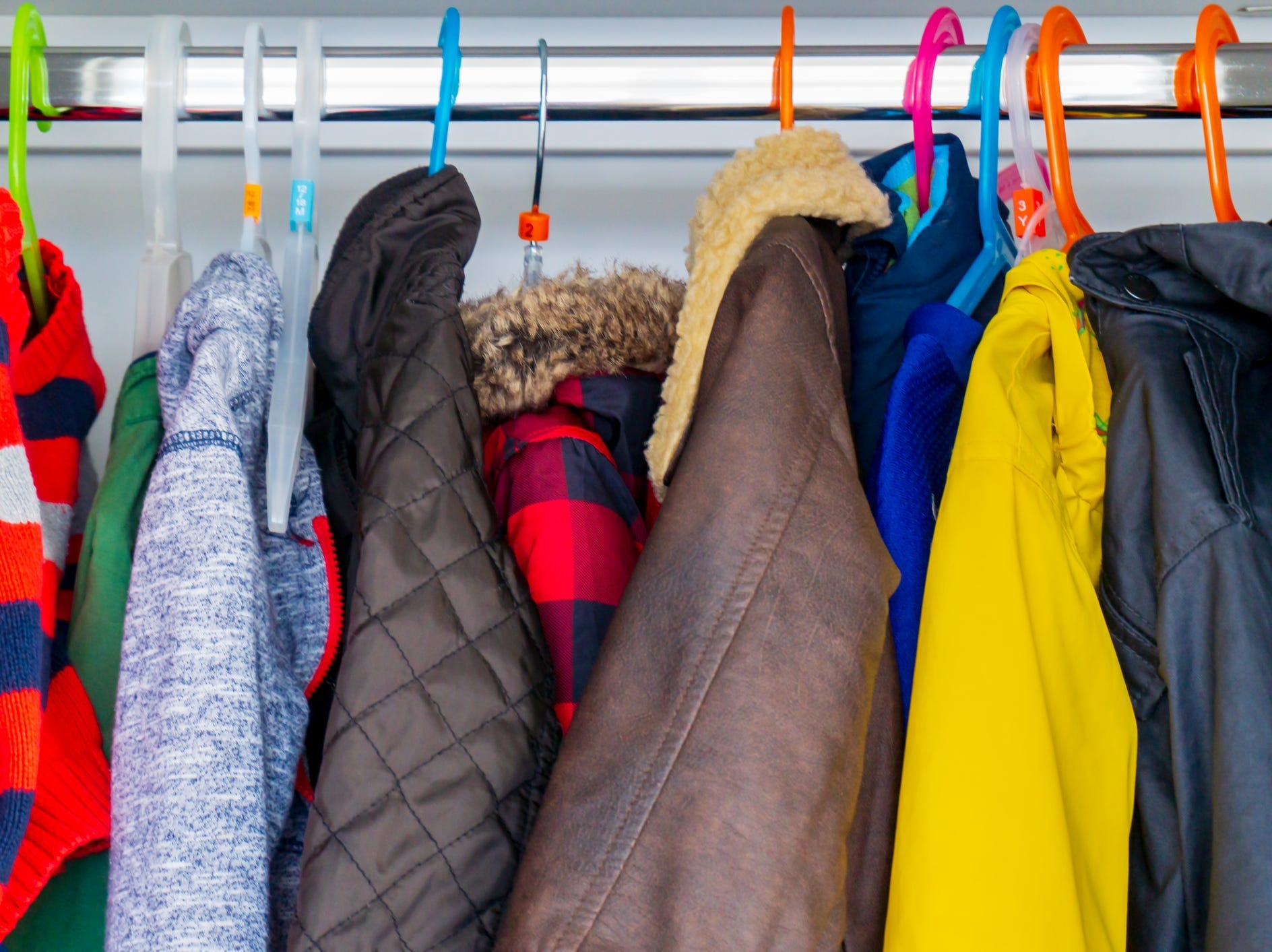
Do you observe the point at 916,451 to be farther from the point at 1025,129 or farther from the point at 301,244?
the point at 301,244

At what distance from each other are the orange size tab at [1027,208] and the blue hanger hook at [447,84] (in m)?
0.09

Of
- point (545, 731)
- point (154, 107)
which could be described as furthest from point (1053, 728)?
point (154, 107)

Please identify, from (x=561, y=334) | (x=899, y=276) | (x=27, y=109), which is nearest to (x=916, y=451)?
(x=899, y=276)

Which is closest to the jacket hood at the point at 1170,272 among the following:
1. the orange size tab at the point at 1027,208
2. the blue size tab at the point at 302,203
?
the orange size tab at the point at 1027,208

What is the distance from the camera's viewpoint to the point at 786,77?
68 centimetres

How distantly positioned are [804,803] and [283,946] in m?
0.34

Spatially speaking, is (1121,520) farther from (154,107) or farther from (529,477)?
(154,107)

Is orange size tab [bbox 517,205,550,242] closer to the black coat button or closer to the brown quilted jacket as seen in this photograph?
the brown quilted jacket

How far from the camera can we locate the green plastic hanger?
67cm

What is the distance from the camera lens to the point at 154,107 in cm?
68

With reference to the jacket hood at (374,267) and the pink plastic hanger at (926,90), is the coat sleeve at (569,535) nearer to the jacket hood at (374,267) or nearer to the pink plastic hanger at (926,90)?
the jacket hood at (374,267)

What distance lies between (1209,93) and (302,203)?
1.86ft

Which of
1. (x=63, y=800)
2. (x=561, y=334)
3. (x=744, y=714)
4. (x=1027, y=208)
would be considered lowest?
(x=63, y=800)

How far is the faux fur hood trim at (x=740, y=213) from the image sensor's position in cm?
60
